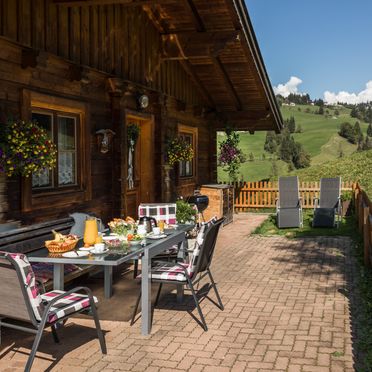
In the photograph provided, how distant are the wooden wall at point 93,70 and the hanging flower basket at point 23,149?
0.82ft

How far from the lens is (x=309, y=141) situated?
5822 centimetres

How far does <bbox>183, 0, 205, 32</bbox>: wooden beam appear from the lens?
958 cm

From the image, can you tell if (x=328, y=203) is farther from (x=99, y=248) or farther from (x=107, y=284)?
(x=99, y=248)

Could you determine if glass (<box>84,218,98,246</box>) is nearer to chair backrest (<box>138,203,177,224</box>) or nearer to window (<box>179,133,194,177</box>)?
chair backrest (<box>138,203,177,224</box>)

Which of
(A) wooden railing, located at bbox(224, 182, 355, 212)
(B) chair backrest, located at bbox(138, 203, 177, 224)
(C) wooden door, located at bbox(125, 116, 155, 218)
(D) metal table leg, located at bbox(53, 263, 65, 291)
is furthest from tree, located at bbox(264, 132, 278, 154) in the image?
(D) metal table leg, located at bbox(53, 263, 65, 291)

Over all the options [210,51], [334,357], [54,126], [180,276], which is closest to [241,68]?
[210,51]

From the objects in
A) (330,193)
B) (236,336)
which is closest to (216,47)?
(330,193)

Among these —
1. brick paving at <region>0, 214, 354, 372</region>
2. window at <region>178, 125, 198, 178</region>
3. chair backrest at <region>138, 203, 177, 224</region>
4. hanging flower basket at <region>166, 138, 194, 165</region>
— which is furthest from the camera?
window at <region>178, 125, 198, 178</region>

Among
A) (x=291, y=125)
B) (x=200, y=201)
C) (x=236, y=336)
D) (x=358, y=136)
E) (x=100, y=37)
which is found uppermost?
(x=291, y=125)

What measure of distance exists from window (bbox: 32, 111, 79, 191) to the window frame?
25 millimetres

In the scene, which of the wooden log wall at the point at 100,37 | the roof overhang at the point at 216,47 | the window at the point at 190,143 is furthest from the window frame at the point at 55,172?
the window at the point at 190,143

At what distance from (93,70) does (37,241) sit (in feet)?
10.5

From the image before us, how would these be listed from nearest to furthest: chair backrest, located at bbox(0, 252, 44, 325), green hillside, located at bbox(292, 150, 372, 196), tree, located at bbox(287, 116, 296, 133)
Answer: chair backrest, located at bbox(0, 252, 44, 325)
green hillside, located at bbox(292, 150, 372, 196)
tree, located at bbox(287, 116, 296, 133)

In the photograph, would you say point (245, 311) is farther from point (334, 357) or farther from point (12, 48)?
point (12, 48)
